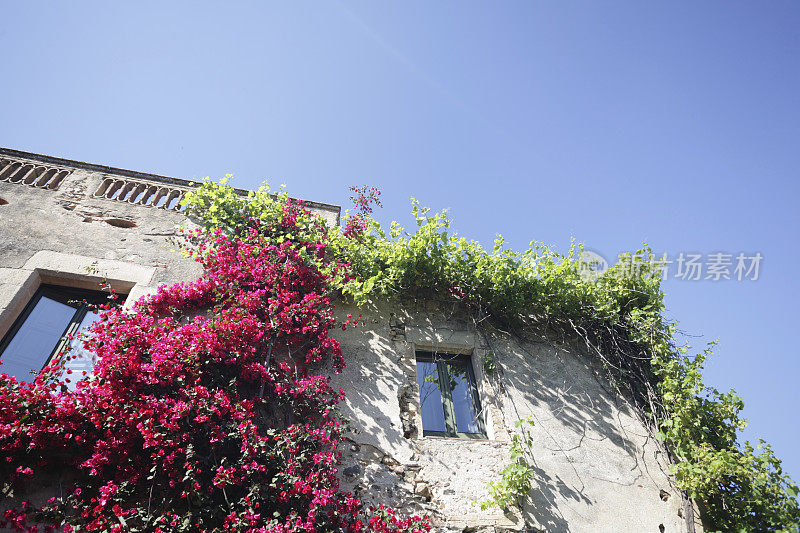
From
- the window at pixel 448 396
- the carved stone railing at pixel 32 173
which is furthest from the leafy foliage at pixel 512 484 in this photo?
the carved stone railing at pixel 32 173

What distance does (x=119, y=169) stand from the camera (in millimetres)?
6324

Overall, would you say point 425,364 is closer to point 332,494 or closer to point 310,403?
point 310,403

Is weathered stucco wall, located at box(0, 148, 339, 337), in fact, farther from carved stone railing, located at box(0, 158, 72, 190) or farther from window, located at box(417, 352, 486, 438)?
window, located at box(417, 352, 486, 438)

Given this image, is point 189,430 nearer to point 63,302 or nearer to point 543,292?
point 63,302

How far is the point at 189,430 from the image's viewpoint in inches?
147

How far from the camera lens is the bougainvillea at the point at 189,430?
135 inches

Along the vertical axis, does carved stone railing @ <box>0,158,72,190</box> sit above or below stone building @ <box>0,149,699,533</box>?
above

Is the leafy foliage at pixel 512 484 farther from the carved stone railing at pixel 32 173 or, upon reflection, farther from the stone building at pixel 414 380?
the carved stone railing at pixel 32 173

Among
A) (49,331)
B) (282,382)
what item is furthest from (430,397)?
(49,331)

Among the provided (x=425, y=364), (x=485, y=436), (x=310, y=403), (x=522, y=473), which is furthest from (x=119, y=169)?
(x=522, y=473)

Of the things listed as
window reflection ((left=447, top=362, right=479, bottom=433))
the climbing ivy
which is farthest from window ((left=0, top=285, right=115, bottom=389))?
window reflection ((left=447, top=362, right=479, bottom=433))

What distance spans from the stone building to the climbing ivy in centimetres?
28

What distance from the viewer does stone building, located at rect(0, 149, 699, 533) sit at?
4.39m

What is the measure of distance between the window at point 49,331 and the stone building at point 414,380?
0.01m
